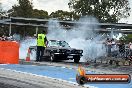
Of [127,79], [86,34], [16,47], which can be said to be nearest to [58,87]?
[127,79]

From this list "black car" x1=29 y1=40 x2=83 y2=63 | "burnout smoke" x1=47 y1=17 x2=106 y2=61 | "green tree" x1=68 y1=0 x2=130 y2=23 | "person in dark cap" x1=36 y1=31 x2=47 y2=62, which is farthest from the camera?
"green tree" x1=68 y1=0 x2=130 y2=23

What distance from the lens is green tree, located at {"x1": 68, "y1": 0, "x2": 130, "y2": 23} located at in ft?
254

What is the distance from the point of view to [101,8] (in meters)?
77.6

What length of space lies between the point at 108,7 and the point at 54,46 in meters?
53.9

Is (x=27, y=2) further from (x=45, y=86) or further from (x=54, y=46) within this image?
(x=45, y=86)

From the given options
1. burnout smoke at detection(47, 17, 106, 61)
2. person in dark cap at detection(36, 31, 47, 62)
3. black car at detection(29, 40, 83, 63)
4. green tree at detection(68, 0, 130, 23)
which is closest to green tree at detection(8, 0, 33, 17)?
green tree at detection(68, 0, 130, 23)

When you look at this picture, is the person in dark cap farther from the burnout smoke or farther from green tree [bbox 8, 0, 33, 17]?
green tree [bbox 8, 0, 33, 17]

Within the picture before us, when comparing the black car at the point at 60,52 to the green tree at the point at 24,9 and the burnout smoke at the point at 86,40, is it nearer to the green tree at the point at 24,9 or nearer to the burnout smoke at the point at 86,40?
the burnout smoke at the point at 86,40

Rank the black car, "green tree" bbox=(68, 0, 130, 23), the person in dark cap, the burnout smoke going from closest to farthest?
the person in dark cap, the black car, the burnout smoke, "green tree" bbox=(68, 0, 130, 23)

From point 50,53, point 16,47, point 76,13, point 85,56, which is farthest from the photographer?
point 76,13

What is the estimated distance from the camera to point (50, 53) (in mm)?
27094

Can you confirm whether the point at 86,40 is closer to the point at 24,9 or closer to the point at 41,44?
the point at 41,44

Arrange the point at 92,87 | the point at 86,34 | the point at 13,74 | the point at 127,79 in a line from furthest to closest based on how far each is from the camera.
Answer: the point at 86,34 → the point at 13,74 → the point at 92,87 → the point at 127,79

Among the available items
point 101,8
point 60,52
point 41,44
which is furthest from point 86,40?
point 101,8
